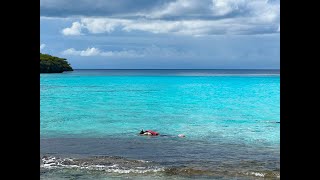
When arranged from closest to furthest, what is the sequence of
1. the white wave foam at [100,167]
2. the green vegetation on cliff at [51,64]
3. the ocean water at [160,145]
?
the ocean water at [160,145] → the white wave foam at [100,167] → the green vegetation on cliff at [51,64]

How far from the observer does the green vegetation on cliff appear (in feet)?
302

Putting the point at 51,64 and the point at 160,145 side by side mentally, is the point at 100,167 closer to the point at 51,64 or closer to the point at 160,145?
the point at 160,145

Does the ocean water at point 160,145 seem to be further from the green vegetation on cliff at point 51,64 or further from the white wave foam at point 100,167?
the green vegetation on cliff at point 51,64

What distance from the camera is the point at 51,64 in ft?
326

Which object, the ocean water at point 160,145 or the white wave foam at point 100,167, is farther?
the white wave foam at point 100,167

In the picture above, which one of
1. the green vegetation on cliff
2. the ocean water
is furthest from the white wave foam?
the green vegetation on cliff

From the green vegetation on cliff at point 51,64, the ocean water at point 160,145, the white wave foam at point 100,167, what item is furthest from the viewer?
the green vegetation on cliff at point 51,64

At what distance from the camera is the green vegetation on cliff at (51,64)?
3624 inches

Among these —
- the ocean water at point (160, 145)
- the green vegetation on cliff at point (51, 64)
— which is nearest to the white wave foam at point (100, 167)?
the ocean water at point (160, 145)

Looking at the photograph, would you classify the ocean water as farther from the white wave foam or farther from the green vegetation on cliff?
the green vegetation on cliff
